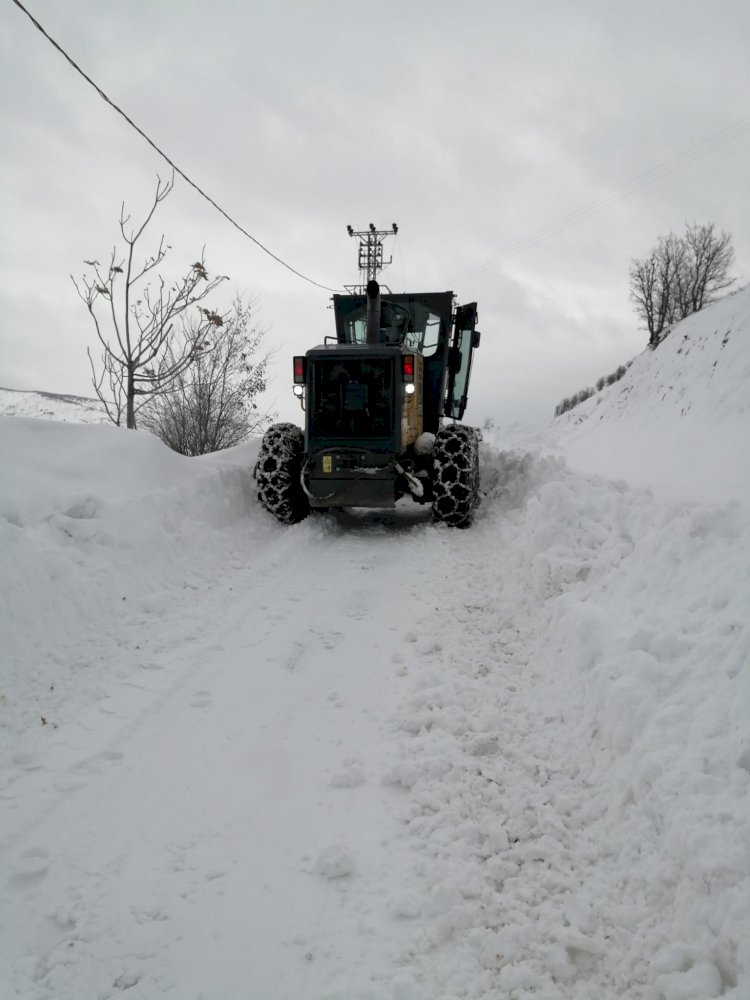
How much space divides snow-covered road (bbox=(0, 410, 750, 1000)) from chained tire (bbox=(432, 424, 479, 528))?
7.45 feet

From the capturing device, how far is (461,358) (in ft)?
30.6

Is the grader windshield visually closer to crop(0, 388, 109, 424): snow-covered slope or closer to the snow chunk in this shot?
crop(0, 388, 109, 424): snow-covered slope

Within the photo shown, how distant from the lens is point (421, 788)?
2.72 meters

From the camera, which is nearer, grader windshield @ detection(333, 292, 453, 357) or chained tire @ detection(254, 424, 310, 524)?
chained tire @ detection(254, 424, 310, 524)

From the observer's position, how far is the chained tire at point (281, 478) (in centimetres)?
758

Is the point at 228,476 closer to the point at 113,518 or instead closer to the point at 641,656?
the point at 113,518

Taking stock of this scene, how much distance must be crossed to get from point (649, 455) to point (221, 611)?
7.38 metres

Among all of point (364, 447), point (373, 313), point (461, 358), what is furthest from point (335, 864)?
point (461, 358)

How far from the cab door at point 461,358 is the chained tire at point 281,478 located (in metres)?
2.89

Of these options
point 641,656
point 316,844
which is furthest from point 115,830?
point 641,656

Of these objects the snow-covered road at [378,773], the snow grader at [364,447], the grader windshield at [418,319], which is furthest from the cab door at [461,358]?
the snow-covered road at [378,773]

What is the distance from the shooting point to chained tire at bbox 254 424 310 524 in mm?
7582

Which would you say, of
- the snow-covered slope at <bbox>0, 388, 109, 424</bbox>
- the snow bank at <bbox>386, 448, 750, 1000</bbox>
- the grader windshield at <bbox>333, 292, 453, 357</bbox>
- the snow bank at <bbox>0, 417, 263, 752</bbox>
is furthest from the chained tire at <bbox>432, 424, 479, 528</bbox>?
the snow-covered slope at <bbox>0, 388, 109, 424</bbox>

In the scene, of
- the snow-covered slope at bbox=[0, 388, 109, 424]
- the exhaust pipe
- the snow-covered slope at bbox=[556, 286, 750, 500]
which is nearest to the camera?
the snow-covered slope at bbox=[556, 286, 750, 500]
